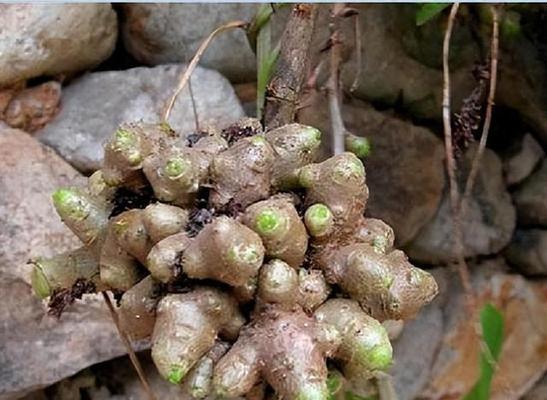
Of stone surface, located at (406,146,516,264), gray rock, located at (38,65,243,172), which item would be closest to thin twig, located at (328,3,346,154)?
gray rock, located at (38,65,243,172)

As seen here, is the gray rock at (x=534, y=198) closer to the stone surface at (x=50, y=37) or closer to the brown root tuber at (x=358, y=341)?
the stone surface at (x=50, y=37)

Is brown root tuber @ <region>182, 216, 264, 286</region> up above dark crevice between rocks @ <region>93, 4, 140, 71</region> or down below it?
above

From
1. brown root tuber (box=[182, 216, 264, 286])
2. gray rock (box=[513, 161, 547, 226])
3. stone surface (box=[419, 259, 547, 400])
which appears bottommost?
stone surface (box=[419, 259, 547, 400])

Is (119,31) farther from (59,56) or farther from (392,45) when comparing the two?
(392,45)

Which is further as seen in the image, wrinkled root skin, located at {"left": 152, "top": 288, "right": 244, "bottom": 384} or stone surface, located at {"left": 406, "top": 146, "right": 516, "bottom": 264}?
stone surface, located at {"left": 406, "top": 146, "right": 516, "bottom": 264}

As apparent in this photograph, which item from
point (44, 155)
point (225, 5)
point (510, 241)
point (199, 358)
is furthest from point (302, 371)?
point (510, 241)

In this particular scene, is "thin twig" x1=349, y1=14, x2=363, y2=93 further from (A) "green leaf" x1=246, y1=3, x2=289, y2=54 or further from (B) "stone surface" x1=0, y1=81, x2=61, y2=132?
(B) "stone surface" x1=0, y1=81, x2=61, y2=132

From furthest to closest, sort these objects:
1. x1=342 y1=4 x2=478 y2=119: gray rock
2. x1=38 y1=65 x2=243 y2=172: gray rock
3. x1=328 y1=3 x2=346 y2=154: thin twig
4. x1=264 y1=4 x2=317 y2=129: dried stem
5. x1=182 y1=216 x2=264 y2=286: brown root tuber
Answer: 1. x1=342 y1=4 x2=478 y2=119: gray rock
2. x1=38 y1=65 x2=243 y2=172: gray rock
3. x1=328 y1=3 x2=346 y2=154: thin twig
4. x1=264 y1=4 x2=317 y2=129: dried stem
5. x1=182 y1=216 x2=264 y2=286: brown root tuber
